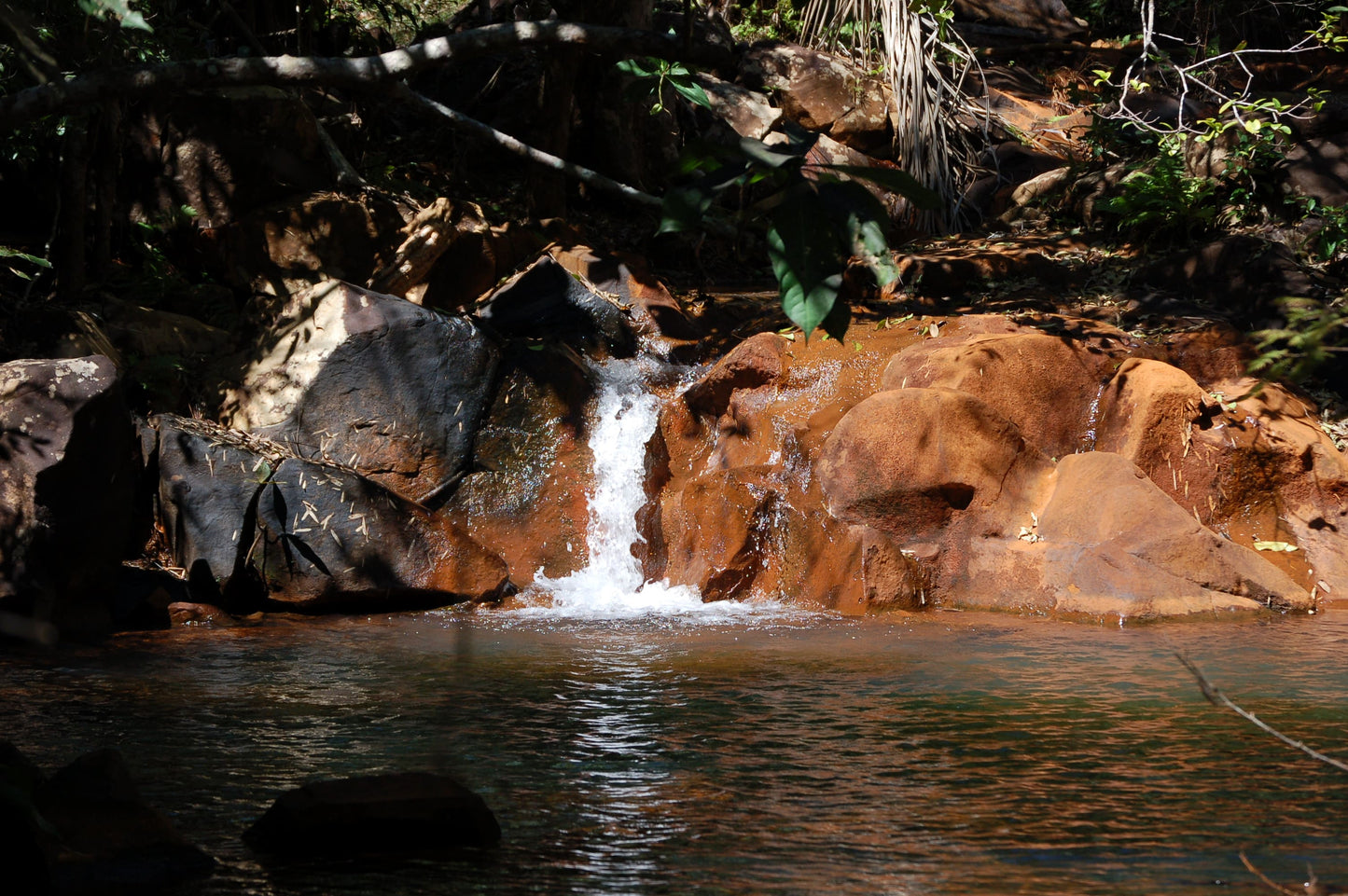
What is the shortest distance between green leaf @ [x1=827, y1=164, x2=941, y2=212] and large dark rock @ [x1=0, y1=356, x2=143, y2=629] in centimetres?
627

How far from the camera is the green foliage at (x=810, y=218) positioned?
6.28 feet

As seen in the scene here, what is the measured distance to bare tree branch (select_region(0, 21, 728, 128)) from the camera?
3.19m

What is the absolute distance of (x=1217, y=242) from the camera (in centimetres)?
1102

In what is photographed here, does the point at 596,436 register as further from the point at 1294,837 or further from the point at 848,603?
the point at 1294,837

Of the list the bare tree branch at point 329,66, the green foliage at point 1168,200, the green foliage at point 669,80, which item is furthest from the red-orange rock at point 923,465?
the green foliage at point 669,80

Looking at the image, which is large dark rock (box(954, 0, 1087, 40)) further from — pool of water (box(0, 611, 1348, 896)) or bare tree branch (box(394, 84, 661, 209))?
bare tree branch (box(394, 84, 661, 209))

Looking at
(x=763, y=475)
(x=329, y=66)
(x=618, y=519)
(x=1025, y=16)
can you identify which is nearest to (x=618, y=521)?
(x=618, y=519)

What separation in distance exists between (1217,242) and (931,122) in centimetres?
420

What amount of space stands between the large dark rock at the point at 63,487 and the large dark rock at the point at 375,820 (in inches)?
→ 167

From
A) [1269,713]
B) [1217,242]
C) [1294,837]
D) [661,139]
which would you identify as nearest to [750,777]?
[1294,837]

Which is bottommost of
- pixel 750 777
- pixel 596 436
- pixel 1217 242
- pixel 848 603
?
pixel 750 777

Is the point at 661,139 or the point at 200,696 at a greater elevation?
the point at 661,139

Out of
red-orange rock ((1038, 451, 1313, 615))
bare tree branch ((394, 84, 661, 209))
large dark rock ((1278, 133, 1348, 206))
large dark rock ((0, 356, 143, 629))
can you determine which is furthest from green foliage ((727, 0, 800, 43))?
bare tree branch ((394, 84, 661, 209))

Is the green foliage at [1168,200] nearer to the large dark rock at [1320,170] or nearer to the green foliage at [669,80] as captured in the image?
the large dark rock at [1320,170]
